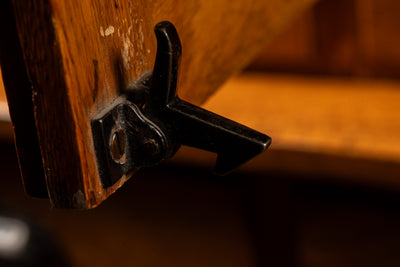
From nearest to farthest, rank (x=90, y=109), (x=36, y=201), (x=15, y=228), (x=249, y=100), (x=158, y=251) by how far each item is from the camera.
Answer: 1. (x=90, y=109)
2. (x=249, y=100)
3. (x=15, y=228)
4. (x=158, y=251)
5. (x=36, y=201)

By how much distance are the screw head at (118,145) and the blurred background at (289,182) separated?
1144mm

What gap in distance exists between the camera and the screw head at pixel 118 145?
0.38 meters

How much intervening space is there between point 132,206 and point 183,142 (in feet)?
6.80

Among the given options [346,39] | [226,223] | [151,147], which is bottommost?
[226,223]

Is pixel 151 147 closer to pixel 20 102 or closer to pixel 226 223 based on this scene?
pixel 20 102

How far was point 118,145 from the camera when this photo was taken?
39 cm

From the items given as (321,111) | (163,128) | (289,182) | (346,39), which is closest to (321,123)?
(321,111)

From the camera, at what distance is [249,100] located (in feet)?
5.93

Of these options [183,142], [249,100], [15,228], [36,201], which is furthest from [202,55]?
[36,201]

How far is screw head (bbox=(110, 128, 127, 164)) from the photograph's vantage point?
0.38 meters

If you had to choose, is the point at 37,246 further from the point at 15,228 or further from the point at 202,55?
the point at 202,55

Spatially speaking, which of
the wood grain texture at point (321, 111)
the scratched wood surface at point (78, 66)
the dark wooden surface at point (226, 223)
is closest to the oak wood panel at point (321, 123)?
the wood grain texture at point (321, 111)

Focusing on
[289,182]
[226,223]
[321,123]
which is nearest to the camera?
[321,123]

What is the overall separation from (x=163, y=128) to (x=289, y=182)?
1480mm
